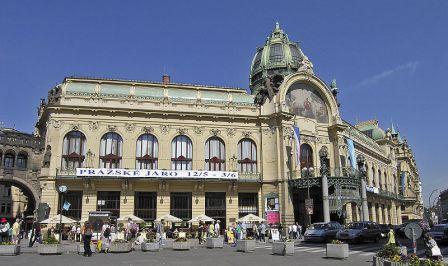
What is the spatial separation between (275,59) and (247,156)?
17.6 metres

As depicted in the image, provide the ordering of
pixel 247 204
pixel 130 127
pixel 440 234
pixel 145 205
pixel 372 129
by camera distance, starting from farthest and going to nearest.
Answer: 1. pixel 372 129
2. pixel 247 204
3. pixel 130 127
4. pixel 145 205
5. pixel 440 234

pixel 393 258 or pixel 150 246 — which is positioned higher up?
pixel 393 258

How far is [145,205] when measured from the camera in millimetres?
43312

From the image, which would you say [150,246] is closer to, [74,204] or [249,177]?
[74,204]

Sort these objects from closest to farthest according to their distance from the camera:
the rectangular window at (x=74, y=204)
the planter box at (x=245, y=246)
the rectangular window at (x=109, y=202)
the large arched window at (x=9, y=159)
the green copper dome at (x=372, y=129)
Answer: the planter box at (x=245, y=246), the rectangular window at (x=74, y=204), the rectangular window at (x=109, y=202), the large arched window at (x=9, y=159), the green copper dome at (x=372, y=129)

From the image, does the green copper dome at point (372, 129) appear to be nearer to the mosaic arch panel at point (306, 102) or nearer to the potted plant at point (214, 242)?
the mosaic arch panel at point (306, 102)

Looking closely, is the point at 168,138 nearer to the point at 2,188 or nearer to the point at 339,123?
the point at 339,123

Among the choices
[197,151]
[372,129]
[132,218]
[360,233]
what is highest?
[372,129]

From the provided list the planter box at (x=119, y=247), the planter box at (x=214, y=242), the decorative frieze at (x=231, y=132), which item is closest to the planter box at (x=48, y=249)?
the planter box at (x=119, y=247)

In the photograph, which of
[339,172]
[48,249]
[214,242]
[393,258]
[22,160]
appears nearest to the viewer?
[393,258]

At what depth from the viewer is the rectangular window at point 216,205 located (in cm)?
4519

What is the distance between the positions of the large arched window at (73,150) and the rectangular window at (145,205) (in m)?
6.86

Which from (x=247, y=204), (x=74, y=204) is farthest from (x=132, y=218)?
(x=247, y=204)

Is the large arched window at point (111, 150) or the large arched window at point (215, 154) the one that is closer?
the large arched window at point (111, 150)
